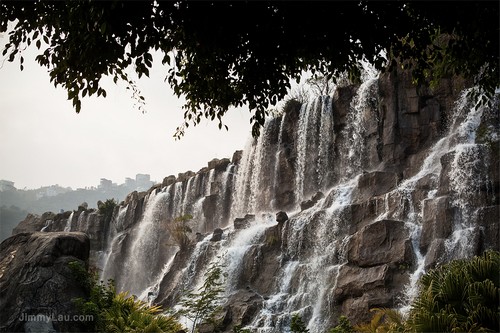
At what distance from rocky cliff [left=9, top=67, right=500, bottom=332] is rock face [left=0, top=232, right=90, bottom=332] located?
3618 millimetres

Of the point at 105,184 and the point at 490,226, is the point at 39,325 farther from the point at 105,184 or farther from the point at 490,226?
the point at 105,184

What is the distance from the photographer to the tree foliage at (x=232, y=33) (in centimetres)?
661

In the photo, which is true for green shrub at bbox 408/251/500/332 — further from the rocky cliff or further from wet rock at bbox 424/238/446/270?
wet rock at bbox 424/238/446/270

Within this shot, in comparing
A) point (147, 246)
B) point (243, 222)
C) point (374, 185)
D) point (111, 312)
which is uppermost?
point (374, 185)

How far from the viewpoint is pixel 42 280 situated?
1219 cm

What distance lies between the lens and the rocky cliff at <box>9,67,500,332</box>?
17109mm

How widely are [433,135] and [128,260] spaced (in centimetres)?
2634


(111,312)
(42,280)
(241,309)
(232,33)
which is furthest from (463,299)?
(241,309)

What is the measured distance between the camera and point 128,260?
41.3 m

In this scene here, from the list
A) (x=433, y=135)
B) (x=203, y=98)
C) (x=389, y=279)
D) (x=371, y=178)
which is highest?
(x=433, y=135)

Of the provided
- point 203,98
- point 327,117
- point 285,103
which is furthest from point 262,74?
point 285,103

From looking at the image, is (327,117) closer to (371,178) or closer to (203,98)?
(371,178)

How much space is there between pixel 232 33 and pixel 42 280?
8224mm

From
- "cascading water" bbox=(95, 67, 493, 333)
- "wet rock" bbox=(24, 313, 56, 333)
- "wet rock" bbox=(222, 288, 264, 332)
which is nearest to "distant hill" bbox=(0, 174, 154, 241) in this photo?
"cascading water" bbox=(95, 67, 493, 333)
